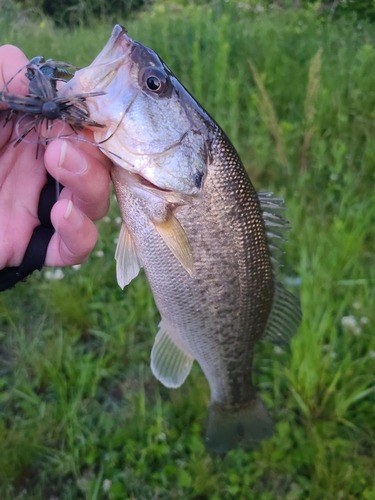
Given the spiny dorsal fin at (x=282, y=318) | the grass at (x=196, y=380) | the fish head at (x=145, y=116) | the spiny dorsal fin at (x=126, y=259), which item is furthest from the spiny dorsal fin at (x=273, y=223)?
the grass at (x=196, y=380)

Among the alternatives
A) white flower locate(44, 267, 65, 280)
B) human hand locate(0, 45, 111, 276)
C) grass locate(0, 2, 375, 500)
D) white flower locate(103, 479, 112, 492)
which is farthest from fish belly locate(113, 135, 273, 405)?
white flower locate(44, 267, 65, 280)

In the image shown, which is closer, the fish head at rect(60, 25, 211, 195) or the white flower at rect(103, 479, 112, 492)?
the fish head at rect(60, 25, 211, 195)

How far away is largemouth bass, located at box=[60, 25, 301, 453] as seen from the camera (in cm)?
100

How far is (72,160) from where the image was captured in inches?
38.5

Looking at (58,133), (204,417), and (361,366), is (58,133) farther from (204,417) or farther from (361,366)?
(361,366)

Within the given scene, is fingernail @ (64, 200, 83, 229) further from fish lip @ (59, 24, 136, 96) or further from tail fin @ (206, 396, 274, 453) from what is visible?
tail fin @ (206, 396, 274, 453)

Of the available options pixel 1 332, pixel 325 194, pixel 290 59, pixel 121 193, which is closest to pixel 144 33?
pixel 290 59

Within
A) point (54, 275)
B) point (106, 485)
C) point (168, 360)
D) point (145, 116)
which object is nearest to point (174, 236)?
point (145, 116)

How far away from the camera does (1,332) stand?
6.88ft

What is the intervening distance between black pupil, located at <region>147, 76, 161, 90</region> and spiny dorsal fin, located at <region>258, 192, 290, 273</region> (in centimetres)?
Answer: 50

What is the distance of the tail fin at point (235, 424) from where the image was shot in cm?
154

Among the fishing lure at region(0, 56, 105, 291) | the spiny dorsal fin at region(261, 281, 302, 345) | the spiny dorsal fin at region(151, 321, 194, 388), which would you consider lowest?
the spiny dorsal fin at region(151, 321, 194, 388)

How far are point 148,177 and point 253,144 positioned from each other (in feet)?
6.47

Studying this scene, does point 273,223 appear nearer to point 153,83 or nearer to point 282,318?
point 282,318
